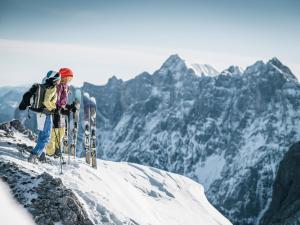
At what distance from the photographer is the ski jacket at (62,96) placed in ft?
54.3

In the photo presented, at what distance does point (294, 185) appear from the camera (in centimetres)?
16912

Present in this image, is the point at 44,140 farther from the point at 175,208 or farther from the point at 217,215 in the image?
the point at 217,215

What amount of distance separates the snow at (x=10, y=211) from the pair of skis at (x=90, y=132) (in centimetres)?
800

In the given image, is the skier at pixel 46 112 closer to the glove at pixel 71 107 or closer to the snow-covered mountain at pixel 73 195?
the snow-covered mountain at pixel 73 195

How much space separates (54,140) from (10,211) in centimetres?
591

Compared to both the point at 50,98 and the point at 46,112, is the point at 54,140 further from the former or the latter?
the point at 50,98

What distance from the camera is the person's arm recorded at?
15.2 metres

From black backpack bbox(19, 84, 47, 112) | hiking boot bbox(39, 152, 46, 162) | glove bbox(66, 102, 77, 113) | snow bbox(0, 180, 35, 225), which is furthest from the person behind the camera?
glove bbox(66, 102, 77, 113)

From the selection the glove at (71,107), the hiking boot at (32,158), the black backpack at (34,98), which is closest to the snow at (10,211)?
the hiking boot at (32,158)

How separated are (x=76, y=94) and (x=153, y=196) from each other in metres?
8.84

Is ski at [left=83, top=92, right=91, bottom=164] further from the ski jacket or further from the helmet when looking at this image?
the helmet

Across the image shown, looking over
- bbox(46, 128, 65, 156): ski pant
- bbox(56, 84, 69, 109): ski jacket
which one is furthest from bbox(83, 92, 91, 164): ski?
bbox(56, 84, 69, 109): ski jacket

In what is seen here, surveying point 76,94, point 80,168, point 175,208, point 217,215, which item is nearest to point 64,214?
point 80,168

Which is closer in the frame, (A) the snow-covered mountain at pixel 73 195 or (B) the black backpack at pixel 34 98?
(A) the snow-covered mountain at pixel 73 195
